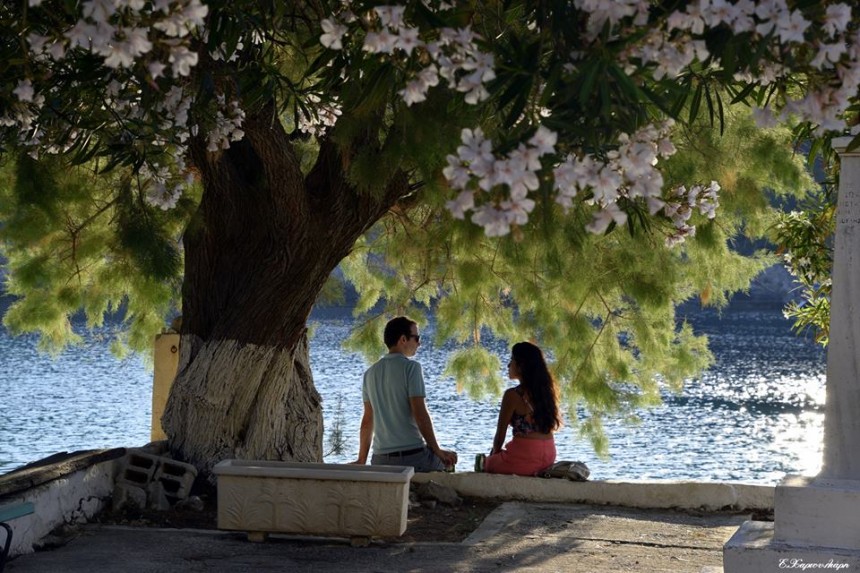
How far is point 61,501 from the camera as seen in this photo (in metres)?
5.58

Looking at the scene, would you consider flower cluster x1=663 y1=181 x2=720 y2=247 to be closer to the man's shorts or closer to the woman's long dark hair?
the woman's long dark hair

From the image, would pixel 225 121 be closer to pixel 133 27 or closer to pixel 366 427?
pixel 133 27

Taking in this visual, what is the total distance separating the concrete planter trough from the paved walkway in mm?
105

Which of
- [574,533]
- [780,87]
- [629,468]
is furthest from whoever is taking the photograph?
[629,468]

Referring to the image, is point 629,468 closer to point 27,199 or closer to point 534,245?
point 534,245

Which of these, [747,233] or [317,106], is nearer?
[317,106]

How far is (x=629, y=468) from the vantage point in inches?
574

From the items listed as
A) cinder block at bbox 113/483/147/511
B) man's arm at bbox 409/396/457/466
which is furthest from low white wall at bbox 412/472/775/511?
cinder block at bbox 113/483/147/511

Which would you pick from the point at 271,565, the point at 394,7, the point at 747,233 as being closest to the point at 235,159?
the point at 271,565

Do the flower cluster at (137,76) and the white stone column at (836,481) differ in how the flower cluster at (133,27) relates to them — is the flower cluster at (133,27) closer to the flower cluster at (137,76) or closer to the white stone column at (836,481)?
the flower cluster at (137,76)

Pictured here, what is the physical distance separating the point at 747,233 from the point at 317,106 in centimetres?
412

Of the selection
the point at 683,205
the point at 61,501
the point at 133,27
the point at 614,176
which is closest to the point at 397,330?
the point at 61,501

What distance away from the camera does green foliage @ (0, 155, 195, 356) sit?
615cm

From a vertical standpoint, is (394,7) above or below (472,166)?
above
